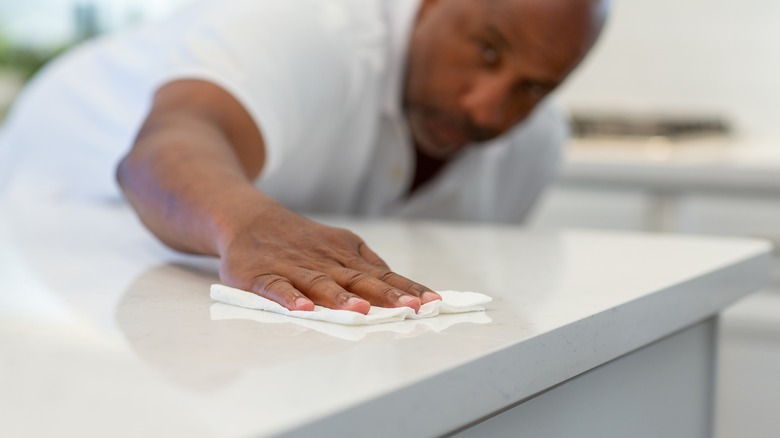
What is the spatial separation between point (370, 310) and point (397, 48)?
2.46 feet

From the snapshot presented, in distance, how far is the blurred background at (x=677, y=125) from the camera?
1.58m

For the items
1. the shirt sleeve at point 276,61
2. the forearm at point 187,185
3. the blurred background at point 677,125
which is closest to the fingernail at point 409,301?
the forearm at point 187,185

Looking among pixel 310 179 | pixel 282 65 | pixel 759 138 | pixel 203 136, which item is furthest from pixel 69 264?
pixel 759 138

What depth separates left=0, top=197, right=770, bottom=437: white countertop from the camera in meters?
0.38

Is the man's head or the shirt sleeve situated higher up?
the man's head

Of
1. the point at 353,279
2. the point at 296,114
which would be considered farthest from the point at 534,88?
the point at 353,279

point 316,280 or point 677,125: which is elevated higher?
point 677,125

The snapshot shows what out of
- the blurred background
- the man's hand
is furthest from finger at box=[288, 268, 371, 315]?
the blurred background

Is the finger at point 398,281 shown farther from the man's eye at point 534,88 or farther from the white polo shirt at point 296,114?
the man's eye at point 534,88

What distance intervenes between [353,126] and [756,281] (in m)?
0.54

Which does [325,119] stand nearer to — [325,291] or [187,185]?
[187,185]

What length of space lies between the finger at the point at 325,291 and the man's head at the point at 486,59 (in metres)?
0.61

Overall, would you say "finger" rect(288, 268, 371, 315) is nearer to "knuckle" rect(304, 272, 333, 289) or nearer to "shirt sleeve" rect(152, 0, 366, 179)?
"knuckle" rect(304, 272, 333, 289)

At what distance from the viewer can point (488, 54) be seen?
1.16 m
